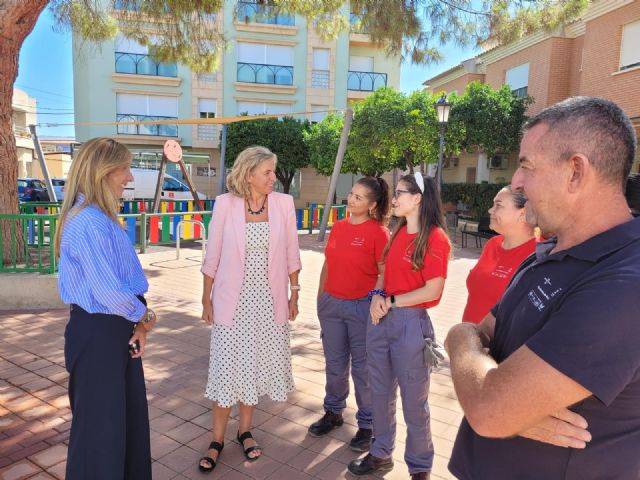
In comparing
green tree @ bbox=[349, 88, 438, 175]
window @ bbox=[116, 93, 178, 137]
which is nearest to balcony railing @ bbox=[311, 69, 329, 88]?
window @ bbox=[116, 93, 178, 137]

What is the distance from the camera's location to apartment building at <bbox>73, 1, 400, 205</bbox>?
27281 mm

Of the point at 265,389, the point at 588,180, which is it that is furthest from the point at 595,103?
the point at 265,389

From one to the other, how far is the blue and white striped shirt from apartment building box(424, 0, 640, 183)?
9.58 m

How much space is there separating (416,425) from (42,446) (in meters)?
2.37

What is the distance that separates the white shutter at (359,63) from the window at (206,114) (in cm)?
924

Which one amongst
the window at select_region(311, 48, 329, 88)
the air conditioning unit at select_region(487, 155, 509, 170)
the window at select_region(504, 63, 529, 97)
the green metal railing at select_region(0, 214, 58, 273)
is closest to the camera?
the green metal railing at select_region(0, 214, 58, 273)

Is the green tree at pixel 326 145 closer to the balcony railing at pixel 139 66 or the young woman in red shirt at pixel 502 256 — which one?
the balcony railing at pixel 139 66

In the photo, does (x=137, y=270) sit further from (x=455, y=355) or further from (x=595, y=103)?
(x=595, y=103)

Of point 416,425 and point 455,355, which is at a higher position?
point 455,355

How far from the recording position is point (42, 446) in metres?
2.96

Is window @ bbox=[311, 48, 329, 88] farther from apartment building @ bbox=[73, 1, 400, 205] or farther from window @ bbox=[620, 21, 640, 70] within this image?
window @ bbox=[620, 21, 640, 70]

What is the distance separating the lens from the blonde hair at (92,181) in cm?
220

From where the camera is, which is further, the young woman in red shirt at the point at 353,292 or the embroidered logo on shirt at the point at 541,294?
the young woman in red shirt at the point at 353,292

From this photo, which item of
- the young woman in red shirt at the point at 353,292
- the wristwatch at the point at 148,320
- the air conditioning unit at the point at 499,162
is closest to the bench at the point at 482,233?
the air conditioning unit at the point at 499,162
